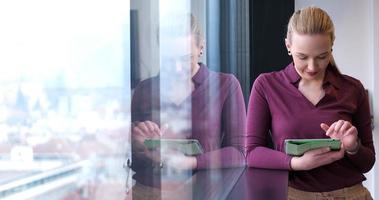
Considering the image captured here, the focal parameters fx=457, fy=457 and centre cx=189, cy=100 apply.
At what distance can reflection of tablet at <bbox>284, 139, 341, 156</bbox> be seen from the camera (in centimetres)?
110

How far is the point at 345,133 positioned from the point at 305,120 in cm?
12

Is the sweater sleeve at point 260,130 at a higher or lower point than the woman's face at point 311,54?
lower

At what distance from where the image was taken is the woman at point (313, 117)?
114cm

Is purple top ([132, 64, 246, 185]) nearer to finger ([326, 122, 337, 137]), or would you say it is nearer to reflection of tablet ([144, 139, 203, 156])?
reflection of tablet ([144, 139, 203, 156])

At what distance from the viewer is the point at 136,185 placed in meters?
1.00

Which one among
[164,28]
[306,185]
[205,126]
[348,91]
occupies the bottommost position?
[306,185]

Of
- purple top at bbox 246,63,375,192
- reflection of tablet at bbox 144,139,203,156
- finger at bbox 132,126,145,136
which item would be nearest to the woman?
purple top at bbox 246,63,375,192

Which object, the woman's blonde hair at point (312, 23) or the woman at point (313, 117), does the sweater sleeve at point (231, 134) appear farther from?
the woman's blonde hair at point (312, 23)

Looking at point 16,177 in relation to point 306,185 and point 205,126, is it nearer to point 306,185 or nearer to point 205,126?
point 306,185

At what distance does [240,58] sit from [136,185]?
176 centimetres

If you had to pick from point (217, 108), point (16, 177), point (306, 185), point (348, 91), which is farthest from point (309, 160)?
point (16, 177)

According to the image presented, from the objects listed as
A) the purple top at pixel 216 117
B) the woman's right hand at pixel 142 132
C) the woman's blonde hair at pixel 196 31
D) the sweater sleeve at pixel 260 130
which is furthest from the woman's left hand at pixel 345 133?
the woman's blonde hair at pixel 196 31

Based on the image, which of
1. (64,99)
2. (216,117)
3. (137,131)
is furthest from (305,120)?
(64,99)

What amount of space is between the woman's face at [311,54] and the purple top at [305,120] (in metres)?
0.02
